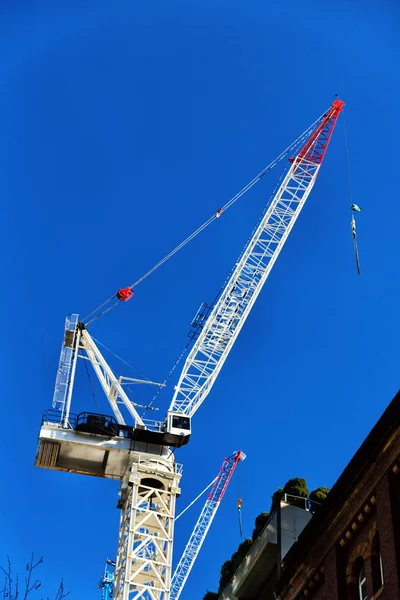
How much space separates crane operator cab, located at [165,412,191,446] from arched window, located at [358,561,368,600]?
4505cm

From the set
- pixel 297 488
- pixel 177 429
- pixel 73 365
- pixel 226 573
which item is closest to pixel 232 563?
pixel 226 573

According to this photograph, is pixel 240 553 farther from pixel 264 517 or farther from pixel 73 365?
pixel 73 365

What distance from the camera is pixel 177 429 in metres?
79.9

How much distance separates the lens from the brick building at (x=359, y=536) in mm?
32281

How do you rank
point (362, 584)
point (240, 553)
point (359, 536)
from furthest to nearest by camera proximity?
point (240, 553), point (359, 536), point (362, 584)

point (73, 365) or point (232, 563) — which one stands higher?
point (73, 365)

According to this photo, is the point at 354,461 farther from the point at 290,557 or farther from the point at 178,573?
the point at 178,573

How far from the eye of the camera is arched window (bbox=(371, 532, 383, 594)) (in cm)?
3262

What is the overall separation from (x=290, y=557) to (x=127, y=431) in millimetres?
38329

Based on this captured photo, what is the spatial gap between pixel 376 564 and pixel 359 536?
61.9 inches

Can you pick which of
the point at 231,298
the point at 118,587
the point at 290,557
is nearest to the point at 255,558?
the point at 290,557

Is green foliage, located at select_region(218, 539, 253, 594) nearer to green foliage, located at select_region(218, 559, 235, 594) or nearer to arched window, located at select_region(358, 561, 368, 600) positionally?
green foliage, located at select_region(218, 559, 235, 594)

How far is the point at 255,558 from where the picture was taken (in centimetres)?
4881

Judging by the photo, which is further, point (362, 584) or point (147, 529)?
point (147, 529)
